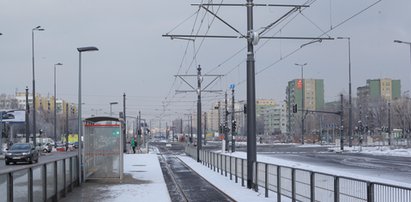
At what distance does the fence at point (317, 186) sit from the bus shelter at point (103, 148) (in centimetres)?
564

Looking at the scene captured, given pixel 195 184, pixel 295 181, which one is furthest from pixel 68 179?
pixel 295 181

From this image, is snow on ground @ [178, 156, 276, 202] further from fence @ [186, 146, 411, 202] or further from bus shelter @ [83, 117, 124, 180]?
bus shelter @ [83, 117, 124, 180]

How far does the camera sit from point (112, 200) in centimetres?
1738

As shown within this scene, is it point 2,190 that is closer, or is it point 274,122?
point 2,190

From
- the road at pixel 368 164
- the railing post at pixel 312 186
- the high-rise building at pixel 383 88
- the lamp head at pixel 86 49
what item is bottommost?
the road at pixel 368 164

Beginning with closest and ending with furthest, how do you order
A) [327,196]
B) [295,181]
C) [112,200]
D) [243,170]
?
1. [327,196]
2. [295,181]
3. [112,200]
4. [243,170]

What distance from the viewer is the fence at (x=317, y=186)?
952cm

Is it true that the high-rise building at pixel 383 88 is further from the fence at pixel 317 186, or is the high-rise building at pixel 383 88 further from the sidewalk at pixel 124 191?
the fence at pixel 317 186

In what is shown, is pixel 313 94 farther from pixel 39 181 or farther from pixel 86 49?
pixel 39 181

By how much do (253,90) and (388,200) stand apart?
11.5 m

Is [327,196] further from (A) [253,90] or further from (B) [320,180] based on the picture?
(A) [253,90]

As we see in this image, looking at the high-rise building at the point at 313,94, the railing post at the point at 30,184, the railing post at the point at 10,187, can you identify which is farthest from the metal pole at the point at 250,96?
the high-rise building at the point at 313,94

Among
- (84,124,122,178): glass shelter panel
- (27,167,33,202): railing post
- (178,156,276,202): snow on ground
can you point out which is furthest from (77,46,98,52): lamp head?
(27,167,33,202): railing post

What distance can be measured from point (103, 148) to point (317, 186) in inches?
572
